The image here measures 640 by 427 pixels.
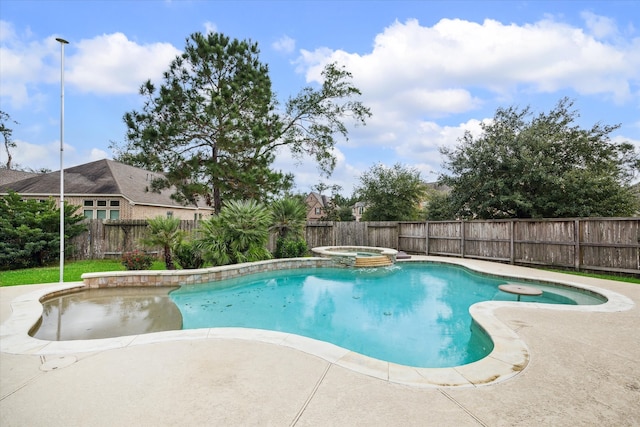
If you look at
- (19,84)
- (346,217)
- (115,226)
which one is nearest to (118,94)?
(19,84)

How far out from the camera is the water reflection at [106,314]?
4.53 metres

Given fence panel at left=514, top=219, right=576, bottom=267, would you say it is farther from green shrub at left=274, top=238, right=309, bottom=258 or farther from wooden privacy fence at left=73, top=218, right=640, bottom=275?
green shrub at left=274, top=238, right=309, bottom=258

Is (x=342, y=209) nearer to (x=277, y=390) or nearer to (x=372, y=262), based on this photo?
(x=372, y=262)

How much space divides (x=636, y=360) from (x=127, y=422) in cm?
489

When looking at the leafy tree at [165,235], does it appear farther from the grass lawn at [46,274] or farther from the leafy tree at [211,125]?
the leafy tree at [211,125]

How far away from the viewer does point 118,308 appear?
5852mm

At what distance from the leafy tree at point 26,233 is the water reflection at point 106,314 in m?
4.40

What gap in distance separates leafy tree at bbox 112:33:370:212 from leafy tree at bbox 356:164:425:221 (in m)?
11.2

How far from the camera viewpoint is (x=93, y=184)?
17.1 meters

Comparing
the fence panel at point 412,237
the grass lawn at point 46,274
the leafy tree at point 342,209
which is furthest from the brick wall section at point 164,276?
the leafy tree at point 342,209

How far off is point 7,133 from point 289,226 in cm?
2865

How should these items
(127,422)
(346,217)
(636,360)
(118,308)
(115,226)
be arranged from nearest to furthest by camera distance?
1. (127,422)
2. (636,360)
3. (118,308)
4. (115,226)
5. (346,217)

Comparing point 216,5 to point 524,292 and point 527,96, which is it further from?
point 527,96

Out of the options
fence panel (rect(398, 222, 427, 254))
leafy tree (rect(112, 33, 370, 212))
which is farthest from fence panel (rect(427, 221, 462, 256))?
leafy tree (rect(112, 33, 370, 212))
